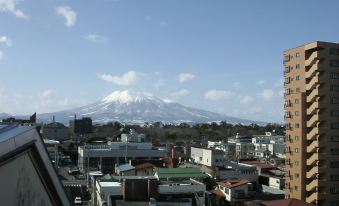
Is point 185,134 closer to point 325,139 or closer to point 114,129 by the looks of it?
point 114,129

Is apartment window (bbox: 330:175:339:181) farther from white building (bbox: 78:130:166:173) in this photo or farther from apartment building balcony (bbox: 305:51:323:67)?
white building (bbox: 78:130:166:173)

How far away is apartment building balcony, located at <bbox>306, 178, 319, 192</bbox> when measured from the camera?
775 inches

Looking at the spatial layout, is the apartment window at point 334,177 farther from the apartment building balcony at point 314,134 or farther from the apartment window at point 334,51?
the apartment window at point 334,51

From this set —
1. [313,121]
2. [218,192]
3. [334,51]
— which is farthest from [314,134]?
[218,192]

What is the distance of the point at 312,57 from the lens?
19734 mm

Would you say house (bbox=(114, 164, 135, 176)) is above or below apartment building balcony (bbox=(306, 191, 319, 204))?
above

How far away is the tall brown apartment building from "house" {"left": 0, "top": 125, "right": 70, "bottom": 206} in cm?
1794

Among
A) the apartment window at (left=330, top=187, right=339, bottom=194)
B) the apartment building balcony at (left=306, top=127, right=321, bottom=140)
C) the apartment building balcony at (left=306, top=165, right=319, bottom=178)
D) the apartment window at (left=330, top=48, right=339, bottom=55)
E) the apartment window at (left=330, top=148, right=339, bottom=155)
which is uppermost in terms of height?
the apartment window at (left=330, top=48, right=339, bottom=55)

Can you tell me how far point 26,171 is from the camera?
2.88 metres

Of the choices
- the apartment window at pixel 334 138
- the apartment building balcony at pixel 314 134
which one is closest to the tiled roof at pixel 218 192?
the apartment building balcony at pixel 314 134

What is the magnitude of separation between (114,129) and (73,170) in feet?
117

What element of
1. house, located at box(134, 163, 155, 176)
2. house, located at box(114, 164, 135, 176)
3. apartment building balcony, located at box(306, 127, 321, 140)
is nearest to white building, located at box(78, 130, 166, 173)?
house, located at box(114, 164, 135, 176)

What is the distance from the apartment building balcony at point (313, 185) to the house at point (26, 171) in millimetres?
18043

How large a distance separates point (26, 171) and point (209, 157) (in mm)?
30713
